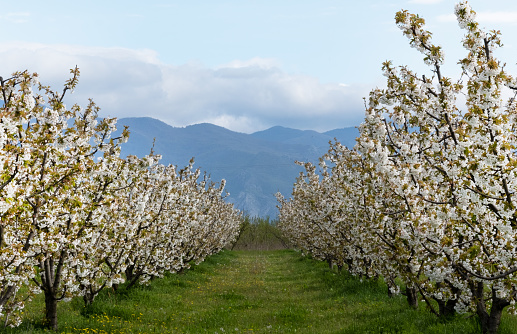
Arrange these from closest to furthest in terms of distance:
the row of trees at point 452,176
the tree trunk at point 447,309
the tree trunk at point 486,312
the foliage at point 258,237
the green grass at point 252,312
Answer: the row of trees at point 452,176
the tree trunk at point 486,312
the tree trunk at point 447,309
the green grass at point 252,312
the foliage at point 258,237

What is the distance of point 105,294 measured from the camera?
16.7 meters

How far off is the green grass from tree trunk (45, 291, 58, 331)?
27cm

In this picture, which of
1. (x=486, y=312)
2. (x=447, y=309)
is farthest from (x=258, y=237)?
(x=486, y=312)

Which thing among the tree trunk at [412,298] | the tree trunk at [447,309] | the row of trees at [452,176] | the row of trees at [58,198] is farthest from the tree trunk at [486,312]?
the row of trees at [58,198]

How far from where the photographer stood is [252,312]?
16562mm

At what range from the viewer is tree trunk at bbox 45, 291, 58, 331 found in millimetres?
11469

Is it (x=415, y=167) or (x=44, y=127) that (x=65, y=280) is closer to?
(x=44, y=127)

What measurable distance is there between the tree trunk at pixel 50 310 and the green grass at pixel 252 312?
0.27 metres

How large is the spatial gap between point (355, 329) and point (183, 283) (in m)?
13.5

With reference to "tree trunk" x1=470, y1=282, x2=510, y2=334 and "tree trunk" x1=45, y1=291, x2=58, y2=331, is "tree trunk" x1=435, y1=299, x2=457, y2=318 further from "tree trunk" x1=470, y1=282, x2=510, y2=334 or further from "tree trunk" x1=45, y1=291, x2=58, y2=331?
"tree trunk" x1=45, y1=291, x2=58, y2=331

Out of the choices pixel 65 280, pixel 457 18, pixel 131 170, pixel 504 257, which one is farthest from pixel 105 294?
pixel 457 18

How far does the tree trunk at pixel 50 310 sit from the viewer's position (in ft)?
37.6

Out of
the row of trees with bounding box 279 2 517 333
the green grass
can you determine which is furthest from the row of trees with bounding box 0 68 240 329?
the row of trees with bounding box 279 2 517 333

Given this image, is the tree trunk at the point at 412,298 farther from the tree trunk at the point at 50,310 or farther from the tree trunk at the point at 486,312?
the tree trunk at the point at 50,310
